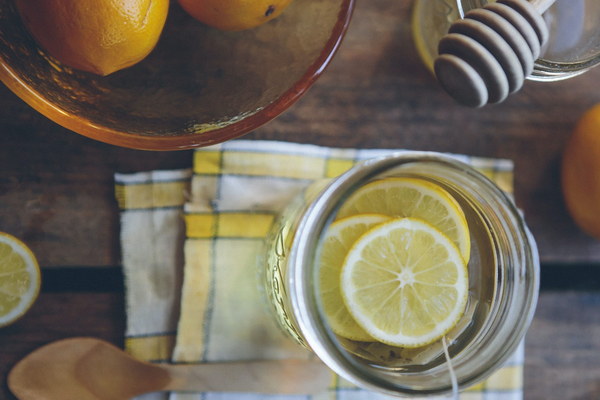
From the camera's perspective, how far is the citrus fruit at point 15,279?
21.5 inches

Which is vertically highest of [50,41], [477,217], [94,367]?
[50,41]

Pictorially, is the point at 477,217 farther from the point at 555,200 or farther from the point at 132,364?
the point at 132,364

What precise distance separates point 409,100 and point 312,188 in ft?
0.50

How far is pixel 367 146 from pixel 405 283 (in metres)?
0.19

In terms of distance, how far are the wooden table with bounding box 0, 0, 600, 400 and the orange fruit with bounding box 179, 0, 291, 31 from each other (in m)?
0.13

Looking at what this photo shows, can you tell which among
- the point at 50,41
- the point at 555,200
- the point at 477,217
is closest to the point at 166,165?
the point at 50,41

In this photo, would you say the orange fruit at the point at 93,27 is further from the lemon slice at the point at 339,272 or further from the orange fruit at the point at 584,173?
the orange fruit at the point at 584,173

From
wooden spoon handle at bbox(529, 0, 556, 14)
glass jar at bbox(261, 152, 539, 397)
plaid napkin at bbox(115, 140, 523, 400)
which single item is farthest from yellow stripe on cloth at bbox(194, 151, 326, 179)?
wooden spoon handle at bbox(529, 0, 556, 14)

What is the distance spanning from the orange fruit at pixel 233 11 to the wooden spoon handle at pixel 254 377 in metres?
0.32

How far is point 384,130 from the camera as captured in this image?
591 mm

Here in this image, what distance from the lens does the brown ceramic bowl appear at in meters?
0.46

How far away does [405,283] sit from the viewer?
439 mm

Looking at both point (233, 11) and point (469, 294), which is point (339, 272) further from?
point (233, 11)

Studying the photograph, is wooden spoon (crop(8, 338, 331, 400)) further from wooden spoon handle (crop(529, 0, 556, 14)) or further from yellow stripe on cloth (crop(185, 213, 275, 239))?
wooden spoon handle (crop(529, 0, 556, 14))
